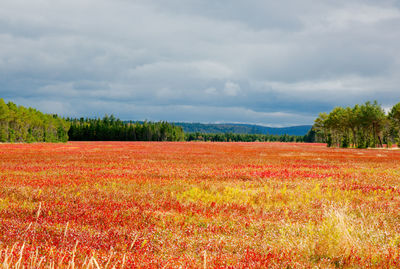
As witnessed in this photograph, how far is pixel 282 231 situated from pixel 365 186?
30.9 ft

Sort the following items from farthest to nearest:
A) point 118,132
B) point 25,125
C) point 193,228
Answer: point 118,132 < point 25,125 < point 193,228

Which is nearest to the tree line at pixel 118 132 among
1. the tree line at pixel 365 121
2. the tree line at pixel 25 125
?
the tree line at pixel 25 125

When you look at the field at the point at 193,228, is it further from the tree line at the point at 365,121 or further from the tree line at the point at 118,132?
the tree line at the point at 118,132

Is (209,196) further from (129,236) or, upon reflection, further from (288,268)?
(288,268)

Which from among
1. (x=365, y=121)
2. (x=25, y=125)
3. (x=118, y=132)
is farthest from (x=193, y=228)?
(x=118, y=132)

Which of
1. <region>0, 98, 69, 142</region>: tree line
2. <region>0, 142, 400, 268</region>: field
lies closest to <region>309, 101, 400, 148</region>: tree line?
<region>0, 142, 400, 268</region>: field

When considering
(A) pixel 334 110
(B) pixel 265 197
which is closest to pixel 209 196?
(B) pixel 265 197

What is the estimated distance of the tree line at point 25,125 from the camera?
87812 millimetres

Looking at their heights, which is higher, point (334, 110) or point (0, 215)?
point (334, 110)

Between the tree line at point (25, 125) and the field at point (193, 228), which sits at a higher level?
the tree line at point (25, 125)

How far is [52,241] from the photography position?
5.87 m

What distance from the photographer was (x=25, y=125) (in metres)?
102

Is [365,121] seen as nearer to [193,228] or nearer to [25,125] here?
[193,228]

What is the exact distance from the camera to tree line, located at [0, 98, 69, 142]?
8781cm
